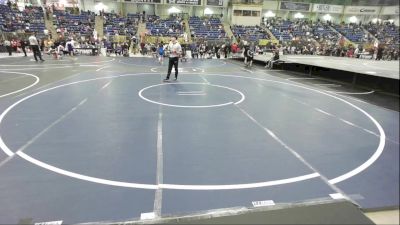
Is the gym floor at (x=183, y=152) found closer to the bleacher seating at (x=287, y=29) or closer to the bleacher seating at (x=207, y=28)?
the bleacher seating at (x=207, y=28)

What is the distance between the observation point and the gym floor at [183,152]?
3072mm

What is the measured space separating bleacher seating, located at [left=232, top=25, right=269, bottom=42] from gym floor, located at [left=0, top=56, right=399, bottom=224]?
26.9 m

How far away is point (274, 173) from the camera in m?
3.78

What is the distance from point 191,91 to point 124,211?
625 cm

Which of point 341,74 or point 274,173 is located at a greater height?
point 341,74

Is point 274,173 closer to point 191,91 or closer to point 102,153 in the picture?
point 102,153

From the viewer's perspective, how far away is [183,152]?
14.5 feet

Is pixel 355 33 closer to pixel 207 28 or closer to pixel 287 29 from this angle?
pixel 207 28

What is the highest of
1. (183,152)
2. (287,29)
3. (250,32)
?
(287,29)

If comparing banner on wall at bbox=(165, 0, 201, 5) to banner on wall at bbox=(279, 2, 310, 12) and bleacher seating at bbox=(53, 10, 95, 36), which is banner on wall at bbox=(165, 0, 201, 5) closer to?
bleacher seating at bbox=(53, 10, 95, 36)

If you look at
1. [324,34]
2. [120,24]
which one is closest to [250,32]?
[324,34]

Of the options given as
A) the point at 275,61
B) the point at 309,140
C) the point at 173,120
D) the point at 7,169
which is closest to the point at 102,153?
the point at 7,169

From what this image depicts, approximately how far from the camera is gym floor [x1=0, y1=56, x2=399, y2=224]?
307 centimetres

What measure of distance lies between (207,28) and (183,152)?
106 feet
